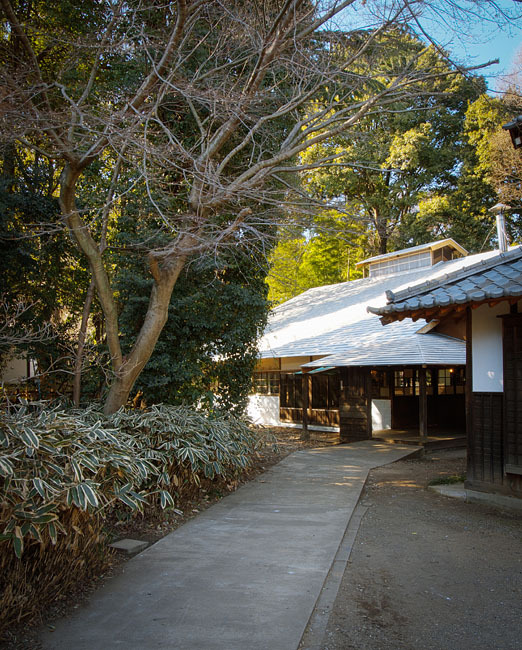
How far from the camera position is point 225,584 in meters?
4.27

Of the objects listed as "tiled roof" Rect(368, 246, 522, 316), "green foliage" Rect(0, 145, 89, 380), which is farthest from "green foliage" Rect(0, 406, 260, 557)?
"tiled roof" Rect(368, 246, 522, 316)

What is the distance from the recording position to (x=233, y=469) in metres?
8.48

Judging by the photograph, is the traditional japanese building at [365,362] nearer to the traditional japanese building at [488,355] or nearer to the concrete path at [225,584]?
the traditional japanese building at [488,355]

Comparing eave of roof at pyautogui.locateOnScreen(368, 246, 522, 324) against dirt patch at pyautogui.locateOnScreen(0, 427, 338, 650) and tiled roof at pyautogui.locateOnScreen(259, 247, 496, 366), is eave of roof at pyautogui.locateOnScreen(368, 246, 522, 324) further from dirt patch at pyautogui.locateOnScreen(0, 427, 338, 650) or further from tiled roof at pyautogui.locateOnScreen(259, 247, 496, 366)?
dirt patch at pyautogui.locateOnScreen(0, 427, 338, 650)

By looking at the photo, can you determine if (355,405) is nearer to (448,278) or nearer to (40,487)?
(448,278)

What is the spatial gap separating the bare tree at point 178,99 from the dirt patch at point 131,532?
1.89m

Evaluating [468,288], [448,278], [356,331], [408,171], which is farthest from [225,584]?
[408,171]

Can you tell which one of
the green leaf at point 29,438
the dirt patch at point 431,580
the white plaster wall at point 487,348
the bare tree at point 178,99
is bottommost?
the dirt patch at point 431,580

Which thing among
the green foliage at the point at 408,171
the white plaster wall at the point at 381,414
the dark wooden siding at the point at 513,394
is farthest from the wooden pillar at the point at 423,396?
the green foliage at the point at 408,171

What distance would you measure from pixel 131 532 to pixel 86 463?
6.26 ft

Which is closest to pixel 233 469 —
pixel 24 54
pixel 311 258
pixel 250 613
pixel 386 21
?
pixel 250 613

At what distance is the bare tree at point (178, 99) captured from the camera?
6598 millimetres

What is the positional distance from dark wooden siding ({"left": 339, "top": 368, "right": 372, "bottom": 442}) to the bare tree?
6617mm

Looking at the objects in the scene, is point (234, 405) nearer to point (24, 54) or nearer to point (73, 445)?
point (73, 445)
